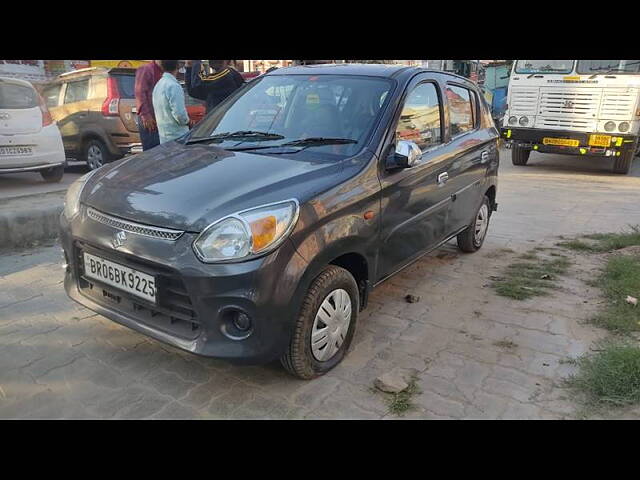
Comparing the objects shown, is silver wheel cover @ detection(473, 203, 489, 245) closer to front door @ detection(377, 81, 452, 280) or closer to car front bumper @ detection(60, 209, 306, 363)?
front door @ detection(377, 81, 452, 280)

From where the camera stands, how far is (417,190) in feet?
11.6

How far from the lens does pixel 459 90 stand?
445cm

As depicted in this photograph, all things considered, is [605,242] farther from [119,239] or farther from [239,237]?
[119,239]

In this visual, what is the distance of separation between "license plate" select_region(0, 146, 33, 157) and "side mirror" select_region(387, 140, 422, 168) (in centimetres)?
676

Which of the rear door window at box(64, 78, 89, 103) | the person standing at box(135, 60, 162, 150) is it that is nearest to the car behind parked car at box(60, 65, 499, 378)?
the person standing at box(135, 60, 162, 150)

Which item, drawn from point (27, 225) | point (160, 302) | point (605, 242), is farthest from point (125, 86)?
point (605, 242)

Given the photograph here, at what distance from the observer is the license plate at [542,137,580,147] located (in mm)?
10102

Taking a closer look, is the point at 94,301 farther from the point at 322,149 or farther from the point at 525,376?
the point at 525,376

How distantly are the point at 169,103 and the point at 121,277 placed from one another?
301 centimetres

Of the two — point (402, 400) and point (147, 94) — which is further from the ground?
point (147, 94)

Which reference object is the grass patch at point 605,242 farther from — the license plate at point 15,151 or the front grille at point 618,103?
the license plate at point 15,151

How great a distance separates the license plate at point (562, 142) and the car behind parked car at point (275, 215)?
24.3 feet
